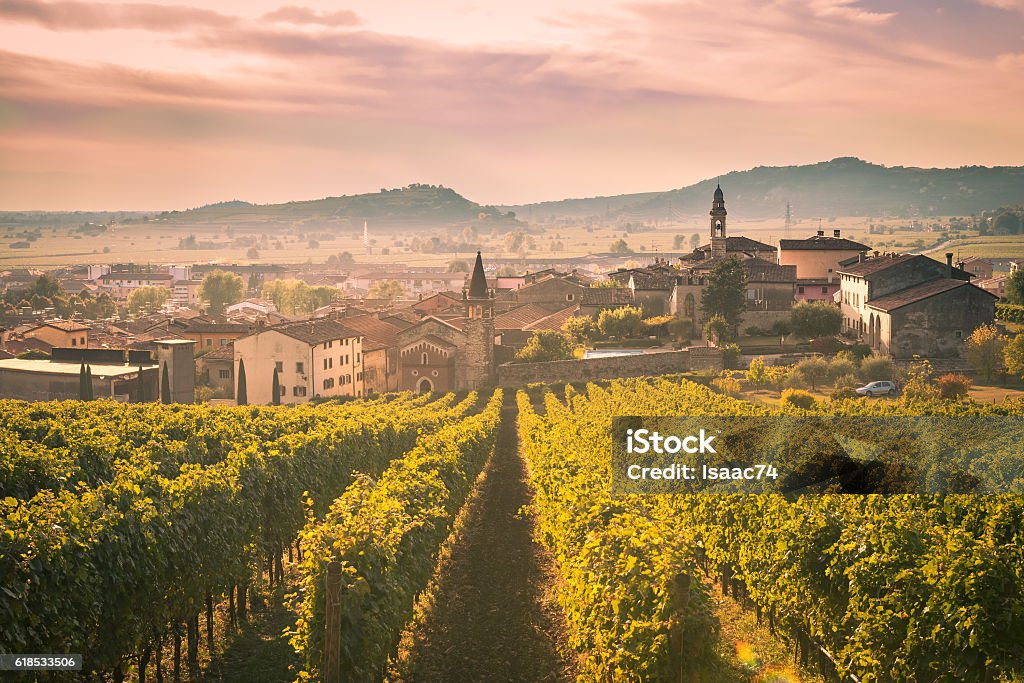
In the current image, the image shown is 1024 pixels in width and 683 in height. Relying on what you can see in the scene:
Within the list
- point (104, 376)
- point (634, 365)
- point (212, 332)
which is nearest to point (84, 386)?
point (104, 376)

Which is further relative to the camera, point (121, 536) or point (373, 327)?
point (373, 327)

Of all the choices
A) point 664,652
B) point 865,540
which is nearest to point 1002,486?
point 865,540

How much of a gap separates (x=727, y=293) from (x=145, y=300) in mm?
132113

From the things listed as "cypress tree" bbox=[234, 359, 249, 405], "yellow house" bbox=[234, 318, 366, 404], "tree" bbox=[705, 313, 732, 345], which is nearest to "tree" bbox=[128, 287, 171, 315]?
"yellow house" bbox=[234, 318, 366, 404]

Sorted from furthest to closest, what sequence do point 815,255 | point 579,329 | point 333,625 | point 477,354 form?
point 815,255 → point 579,329 → point 477,354 → point 333,625

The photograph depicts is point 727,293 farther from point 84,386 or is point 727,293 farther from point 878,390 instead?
point 84,386

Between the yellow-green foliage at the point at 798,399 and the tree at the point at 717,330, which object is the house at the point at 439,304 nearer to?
the tree at the point at 717,330

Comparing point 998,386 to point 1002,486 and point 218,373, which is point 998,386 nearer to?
point 1002,486

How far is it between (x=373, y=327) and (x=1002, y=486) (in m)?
68.4

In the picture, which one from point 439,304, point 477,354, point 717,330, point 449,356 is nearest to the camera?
point 449,356

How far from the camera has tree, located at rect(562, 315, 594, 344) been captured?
79312 millimetres

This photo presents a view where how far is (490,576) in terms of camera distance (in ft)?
69.3

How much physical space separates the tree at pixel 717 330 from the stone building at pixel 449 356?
17445 millimetres

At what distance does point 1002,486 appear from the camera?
21.2 m
